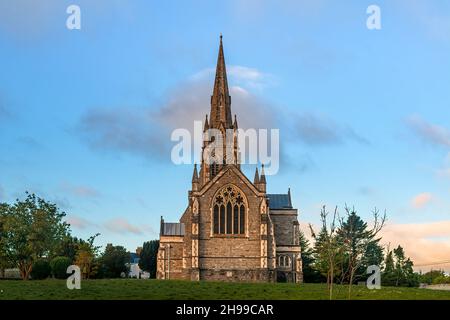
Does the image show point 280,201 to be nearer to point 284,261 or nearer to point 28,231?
point 284,261

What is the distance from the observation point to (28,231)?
65.2 meters

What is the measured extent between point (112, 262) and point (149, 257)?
1131 centimetres

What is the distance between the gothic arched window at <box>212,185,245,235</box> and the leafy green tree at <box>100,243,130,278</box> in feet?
56.9

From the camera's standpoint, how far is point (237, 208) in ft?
216

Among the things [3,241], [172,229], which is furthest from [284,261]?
→ [3,241]

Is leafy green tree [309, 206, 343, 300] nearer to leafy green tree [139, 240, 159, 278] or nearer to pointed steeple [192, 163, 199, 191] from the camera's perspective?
pointed steeple [192, 163, 199, 191]

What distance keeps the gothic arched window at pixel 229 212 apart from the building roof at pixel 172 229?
287 inches

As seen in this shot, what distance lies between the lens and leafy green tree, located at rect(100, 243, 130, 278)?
76.4 m

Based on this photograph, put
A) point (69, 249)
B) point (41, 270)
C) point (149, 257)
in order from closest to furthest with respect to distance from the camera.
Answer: point (41, 270), point (69, 249), point (149, 257)

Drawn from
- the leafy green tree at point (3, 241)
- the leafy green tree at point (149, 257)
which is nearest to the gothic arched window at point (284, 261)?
the leafy green tree at point (3, 241)

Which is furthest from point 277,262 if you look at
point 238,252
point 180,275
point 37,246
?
point 37,246

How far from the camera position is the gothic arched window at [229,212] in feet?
214
